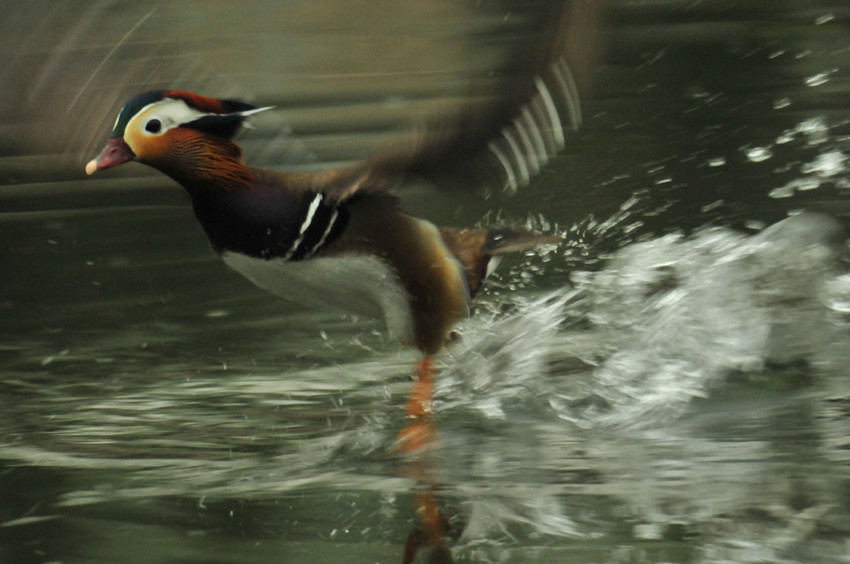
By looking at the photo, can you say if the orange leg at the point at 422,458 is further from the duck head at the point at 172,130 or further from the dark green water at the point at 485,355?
the duck head at the point at 172,130

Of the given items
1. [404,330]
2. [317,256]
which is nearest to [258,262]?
[317,256]

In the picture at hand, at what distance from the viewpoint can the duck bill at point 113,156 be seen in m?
3.70

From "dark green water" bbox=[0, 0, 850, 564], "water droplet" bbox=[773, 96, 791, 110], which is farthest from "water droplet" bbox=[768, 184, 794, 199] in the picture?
"water droplet" bbox=[773, 96, 791, 110]

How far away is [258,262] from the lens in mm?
3768

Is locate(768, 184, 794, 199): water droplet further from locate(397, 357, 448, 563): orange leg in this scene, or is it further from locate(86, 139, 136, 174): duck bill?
locate(86, 139, 136, 174): duck bill

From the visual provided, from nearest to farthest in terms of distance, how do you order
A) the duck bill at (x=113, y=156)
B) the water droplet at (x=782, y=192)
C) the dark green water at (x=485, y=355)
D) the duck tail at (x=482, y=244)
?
the dark green water at (x=485, y=355)
the duck bill at (x=113, y=156)
the duck tail at (x=482, y=244)
the water droplet at (x=782, y=192)

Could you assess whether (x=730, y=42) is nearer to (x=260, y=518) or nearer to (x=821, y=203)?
(x=821, y=203)

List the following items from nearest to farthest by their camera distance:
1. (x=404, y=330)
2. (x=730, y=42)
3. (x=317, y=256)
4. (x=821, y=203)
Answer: (x=317, y=256), (x=404, y=330), (x=821, y=203), (x=730, y=42)

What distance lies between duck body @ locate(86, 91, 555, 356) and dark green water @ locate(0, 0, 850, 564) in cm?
19

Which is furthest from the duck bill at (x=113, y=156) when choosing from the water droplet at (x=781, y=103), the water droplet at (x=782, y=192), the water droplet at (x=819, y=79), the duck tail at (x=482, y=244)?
the water droplet at (x=819, y=79)

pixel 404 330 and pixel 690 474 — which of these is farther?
pixel 404 330

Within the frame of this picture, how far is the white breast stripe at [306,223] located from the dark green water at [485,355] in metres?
0.31

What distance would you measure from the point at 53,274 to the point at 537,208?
1880 millimetres

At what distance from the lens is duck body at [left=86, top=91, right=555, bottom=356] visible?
148 inches
